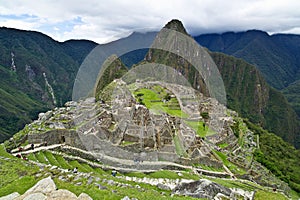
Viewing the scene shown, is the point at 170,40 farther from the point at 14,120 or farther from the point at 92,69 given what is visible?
the point at 14,120

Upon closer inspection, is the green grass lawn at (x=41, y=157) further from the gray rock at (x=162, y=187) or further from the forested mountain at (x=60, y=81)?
the forested mountain at (x=60, y=81)

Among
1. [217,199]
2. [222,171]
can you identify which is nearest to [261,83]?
[222,171]

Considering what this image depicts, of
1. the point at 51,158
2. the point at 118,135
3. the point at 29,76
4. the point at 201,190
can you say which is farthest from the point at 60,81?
the point at 201,190

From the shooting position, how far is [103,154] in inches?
648

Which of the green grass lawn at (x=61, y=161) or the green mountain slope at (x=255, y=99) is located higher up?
the green grass lawn at (x=61, y=161)

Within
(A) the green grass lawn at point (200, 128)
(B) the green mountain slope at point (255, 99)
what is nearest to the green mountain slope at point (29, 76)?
(A) the green grass lawn at point (200, 128)

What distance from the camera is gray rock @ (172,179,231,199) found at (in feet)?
30.6

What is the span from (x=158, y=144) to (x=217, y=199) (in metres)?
11.1

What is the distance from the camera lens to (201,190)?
9.55m

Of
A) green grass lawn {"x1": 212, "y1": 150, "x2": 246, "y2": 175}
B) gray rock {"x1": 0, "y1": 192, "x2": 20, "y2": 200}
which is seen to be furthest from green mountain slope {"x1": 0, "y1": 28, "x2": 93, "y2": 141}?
gray rock {"x1": 0, "y1": 192, "x2": 20, "y2": 200}

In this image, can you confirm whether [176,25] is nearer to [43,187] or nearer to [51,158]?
[51,158]

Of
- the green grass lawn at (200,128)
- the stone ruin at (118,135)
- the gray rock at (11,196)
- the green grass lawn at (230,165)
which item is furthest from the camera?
the green grass lawn at (200,128)

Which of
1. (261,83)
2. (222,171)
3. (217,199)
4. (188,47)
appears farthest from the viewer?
(261,83)

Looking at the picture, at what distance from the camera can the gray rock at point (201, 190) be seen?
9.34m
